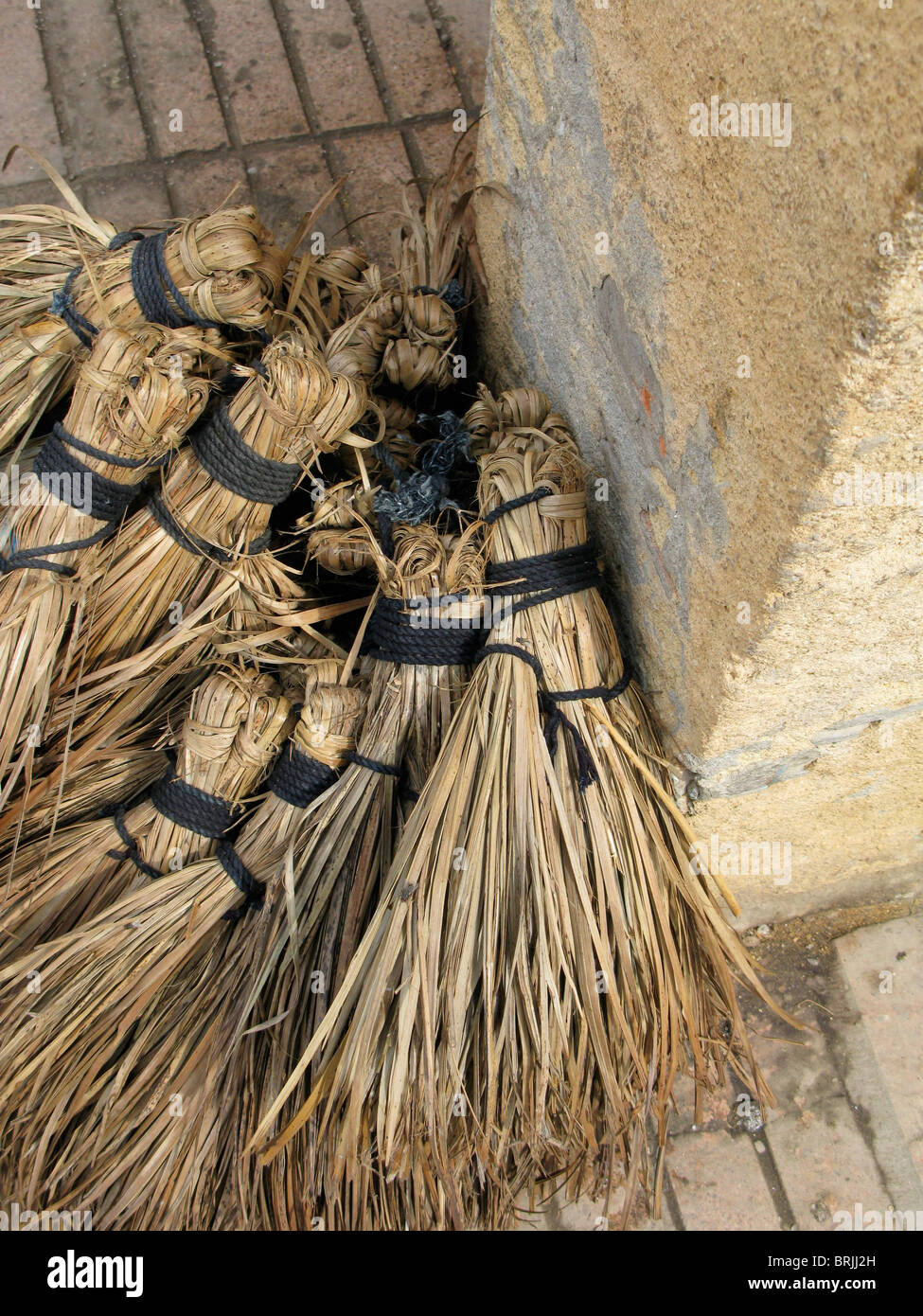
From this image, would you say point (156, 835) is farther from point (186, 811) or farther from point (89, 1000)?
point (89, 1000)

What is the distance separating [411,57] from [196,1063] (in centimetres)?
264

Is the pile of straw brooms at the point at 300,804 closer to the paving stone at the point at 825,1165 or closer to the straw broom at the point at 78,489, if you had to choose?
the straw broom at the point at 78,489

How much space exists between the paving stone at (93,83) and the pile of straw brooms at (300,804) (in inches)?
40.2

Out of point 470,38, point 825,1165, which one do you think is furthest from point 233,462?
point 470,38

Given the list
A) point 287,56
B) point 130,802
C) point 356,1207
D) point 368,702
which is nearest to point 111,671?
point 130,802

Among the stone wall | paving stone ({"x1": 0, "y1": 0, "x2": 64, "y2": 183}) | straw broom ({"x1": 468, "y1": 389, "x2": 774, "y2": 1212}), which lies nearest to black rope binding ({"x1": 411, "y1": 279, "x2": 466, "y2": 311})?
the stone wall

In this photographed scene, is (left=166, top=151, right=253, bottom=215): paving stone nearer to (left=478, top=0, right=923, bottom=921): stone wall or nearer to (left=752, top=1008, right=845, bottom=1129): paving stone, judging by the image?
(left=478, top=0, right=923, bottom=921): stone wall

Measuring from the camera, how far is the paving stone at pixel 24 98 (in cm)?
272

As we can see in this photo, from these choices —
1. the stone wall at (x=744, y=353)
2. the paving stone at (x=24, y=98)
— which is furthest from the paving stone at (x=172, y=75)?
the stone wall at (x=744, y=353)

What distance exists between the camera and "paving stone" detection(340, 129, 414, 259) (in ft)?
8.66

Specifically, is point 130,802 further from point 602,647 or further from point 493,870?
point 602,647

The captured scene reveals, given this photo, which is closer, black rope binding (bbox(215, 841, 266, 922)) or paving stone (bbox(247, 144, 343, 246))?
black rope binding (bbox(215, 841, 266, 922))

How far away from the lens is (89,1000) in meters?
1.70

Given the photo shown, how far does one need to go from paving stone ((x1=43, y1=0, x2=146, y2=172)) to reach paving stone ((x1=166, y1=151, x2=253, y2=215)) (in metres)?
0.13
